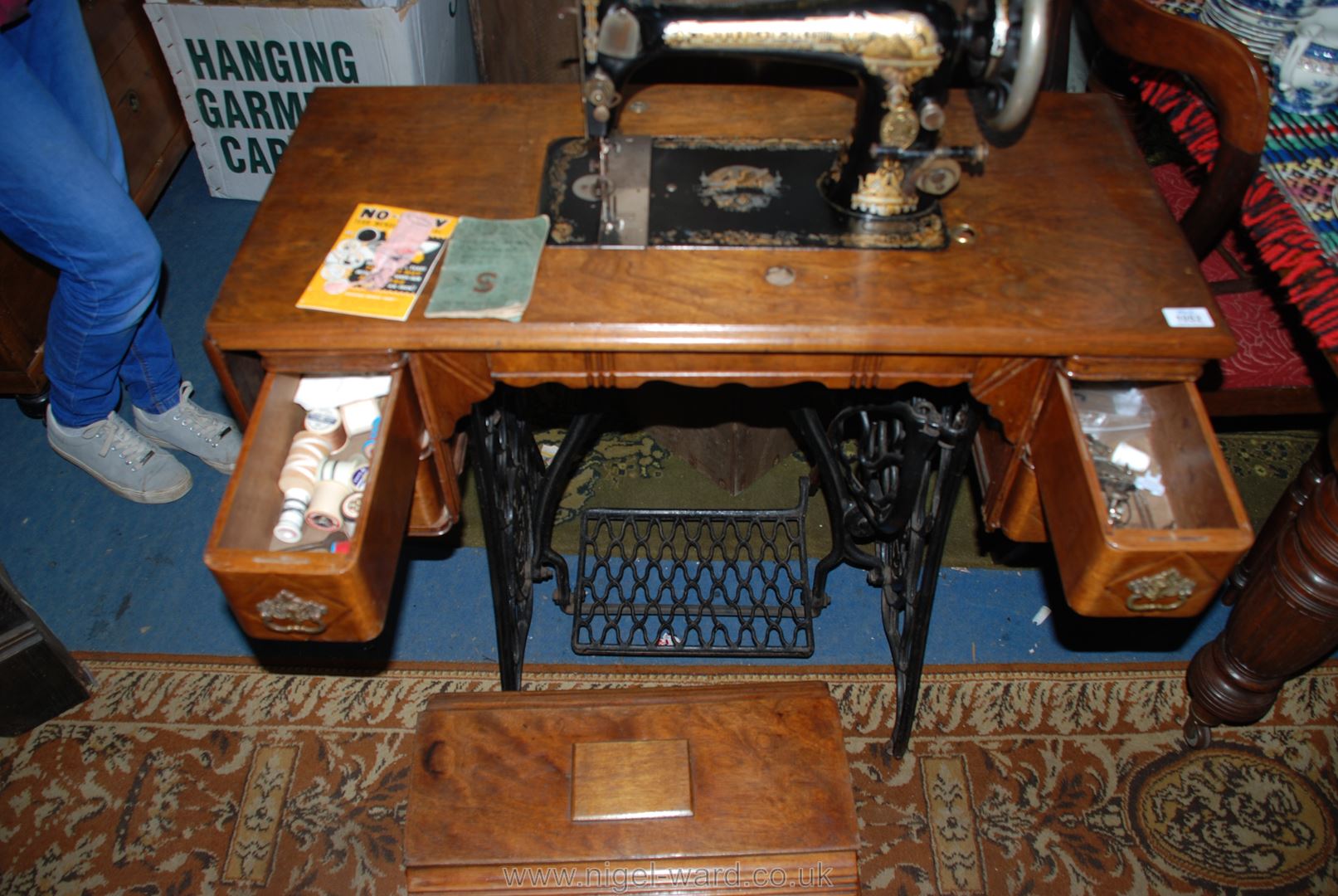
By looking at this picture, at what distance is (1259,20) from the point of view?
5.82 feet

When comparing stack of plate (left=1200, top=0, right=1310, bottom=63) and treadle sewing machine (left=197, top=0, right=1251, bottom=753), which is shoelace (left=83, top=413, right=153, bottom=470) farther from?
stack of plate (left=1200, top=0, right=1310, bottom=63)

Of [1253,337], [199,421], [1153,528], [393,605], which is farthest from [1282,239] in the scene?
[199,421]

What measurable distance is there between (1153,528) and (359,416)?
39.9 inches

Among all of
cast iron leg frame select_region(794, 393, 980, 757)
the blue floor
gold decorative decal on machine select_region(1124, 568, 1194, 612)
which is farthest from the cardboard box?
gold decorative decal on machine select_region(1124, 568, 1194, 612)

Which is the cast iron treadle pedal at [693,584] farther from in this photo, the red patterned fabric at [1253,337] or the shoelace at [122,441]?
the shoelace at [122,441]

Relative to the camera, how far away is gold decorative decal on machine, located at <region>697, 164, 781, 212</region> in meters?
1.38

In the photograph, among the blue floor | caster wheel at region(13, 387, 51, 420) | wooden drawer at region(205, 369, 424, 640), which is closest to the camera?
wooden drawer at region(205, 369, 424, 640)

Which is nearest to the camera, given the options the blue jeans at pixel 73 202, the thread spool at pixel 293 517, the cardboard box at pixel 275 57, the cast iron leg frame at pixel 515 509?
the thread spool at pixel 293 517

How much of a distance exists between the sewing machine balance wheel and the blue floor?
1.11 meters

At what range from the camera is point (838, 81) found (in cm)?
211

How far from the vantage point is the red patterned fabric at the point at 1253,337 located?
1713 millimetres

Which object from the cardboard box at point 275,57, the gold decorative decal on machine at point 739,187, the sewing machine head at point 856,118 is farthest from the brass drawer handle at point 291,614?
the cardboard box at point 275,57

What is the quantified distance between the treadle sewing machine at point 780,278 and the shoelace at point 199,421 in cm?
96

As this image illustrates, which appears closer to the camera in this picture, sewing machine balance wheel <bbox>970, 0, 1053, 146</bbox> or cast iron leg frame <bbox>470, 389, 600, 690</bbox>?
sewing machine balance wheel <bbox>970, 0, 1053, 146</bbox>
